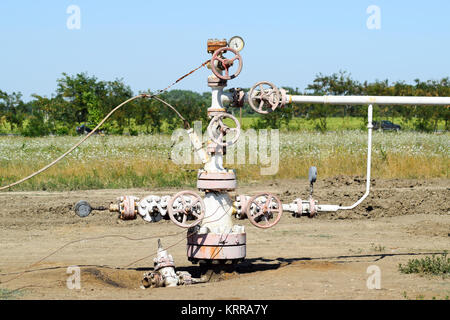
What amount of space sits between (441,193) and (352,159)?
536cm

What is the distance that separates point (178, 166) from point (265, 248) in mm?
6009

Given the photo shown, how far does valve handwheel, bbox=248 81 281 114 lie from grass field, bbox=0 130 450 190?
7639 millimetres

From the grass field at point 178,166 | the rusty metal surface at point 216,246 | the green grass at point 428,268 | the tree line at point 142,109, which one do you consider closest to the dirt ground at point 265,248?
the green grass at point 428,268

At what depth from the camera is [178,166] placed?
15.0 metres

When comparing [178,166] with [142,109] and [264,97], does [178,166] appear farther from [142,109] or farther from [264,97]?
[142,109]

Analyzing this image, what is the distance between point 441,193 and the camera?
14.1m

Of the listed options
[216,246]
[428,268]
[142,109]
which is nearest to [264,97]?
[216,246]

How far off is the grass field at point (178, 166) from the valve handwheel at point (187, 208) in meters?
7.68

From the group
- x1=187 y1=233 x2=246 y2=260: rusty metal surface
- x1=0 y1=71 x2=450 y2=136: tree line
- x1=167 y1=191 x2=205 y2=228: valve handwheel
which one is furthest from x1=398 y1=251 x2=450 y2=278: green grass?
x1=0 y1=71 x2=450 y2=136: tree line

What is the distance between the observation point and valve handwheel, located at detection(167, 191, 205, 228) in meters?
6.79

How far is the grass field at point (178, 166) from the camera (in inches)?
655

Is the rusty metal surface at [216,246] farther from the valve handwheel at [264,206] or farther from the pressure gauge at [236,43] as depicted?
the pressure gauge at [236,43]

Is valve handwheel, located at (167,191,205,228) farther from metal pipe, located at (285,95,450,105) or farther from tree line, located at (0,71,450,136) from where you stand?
tree line, located at (0,71,450,136)

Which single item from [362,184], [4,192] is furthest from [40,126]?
[362,184]
